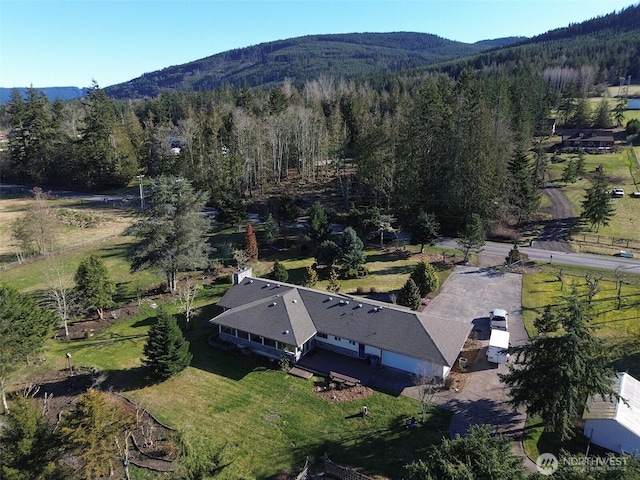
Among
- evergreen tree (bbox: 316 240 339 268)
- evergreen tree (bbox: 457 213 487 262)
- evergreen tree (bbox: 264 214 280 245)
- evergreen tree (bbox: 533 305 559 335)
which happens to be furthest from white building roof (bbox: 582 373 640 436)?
evergreen tree (bbox: 264 214 280 245)

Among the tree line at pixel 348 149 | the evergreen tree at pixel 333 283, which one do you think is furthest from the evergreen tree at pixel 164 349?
the tree line at pixel 348 149

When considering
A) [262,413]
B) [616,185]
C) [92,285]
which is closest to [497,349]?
[262,413]

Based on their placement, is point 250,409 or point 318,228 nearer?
point 250,409

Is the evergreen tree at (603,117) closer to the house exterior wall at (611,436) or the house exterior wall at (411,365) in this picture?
the house exterior wall at (411,365)

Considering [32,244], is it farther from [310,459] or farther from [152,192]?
[310,459]

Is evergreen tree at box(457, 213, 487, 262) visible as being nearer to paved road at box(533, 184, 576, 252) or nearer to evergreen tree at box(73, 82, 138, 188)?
paved road at box(533, 184, 576, 252)

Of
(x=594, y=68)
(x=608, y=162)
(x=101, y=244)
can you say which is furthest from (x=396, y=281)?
(x=594, y=68)

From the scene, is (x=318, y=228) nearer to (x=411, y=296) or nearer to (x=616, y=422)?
(x=411, y=296)
